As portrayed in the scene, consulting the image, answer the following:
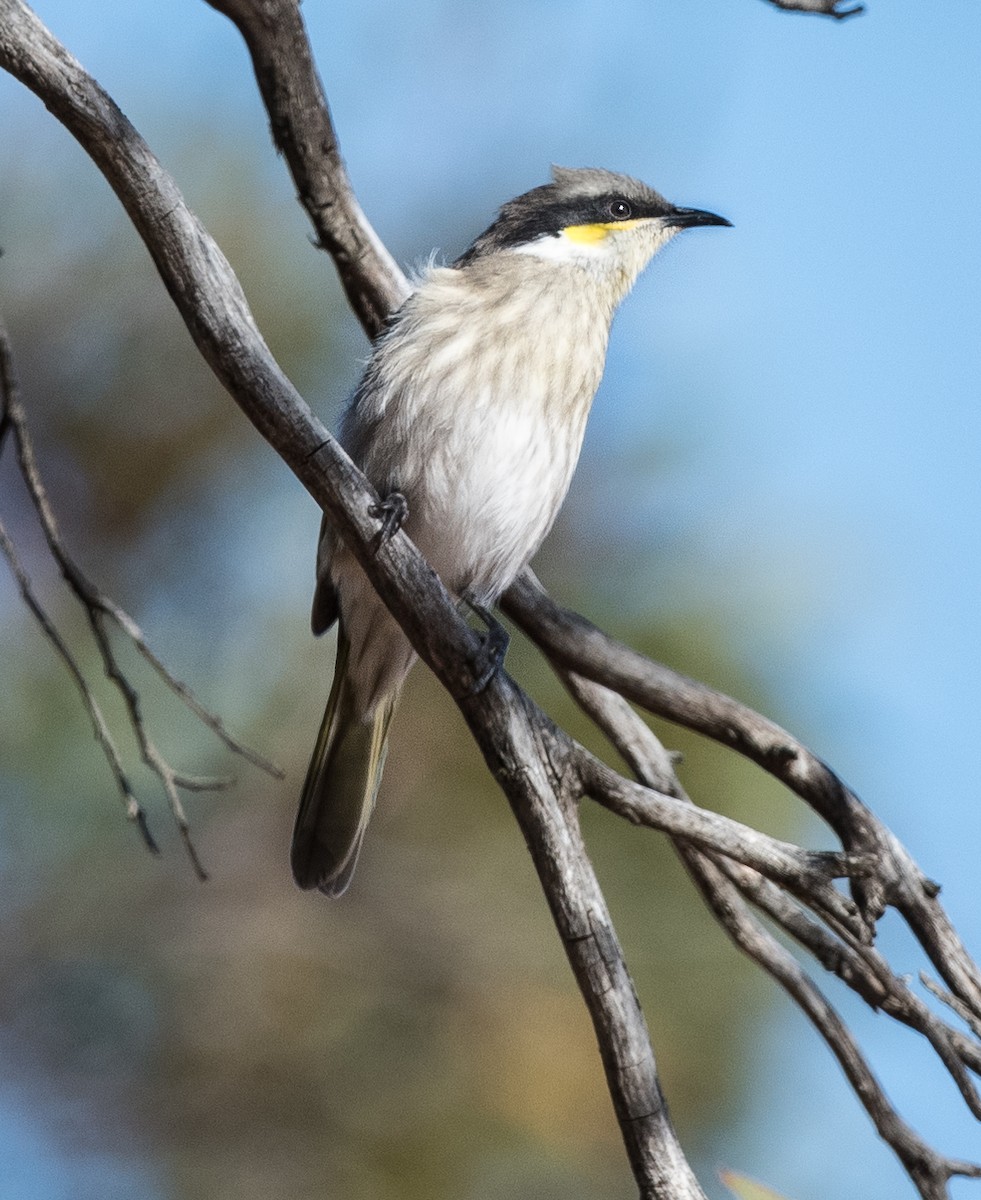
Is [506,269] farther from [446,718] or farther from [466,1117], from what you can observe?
[466,1117]

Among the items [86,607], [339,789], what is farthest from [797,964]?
[86,607]

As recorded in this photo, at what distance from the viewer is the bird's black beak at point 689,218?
399 cm

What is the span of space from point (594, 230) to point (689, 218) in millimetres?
264

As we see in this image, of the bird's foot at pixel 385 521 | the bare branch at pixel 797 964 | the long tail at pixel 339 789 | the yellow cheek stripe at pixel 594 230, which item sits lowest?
the long tail at pixel 339 789

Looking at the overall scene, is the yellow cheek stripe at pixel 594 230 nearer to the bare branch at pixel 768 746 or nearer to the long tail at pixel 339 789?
the bare branch at pixel 768 746

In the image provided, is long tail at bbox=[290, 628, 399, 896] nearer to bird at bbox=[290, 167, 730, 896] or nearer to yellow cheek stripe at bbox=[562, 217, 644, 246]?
bird at bbox=[290, 167, 730, 896]

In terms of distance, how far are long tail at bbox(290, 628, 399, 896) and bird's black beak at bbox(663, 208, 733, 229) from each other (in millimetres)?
1443

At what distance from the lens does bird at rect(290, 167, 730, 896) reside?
3.46 meters

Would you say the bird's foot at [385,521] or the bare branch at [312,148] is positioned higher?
the bare branch at [312,148]

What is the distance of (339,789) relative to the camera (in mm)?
3574

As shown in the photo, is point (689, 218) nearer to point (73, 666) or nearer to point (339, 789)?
point (339, 789)

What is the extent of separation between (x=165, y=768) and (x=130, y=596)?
4.83 ft

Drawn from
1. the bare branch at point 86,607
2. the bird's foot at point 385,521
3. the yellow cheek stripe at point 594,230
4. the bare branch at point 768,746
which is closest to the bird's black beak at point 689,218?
the yellow cheek stripe at point 594,230

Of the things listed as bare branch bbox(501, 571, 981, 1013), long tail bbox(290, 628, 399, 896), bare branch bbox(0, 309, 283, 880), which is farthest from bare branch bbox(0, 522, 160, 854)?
bare branch bbox(501, 571, 981, 1013)
